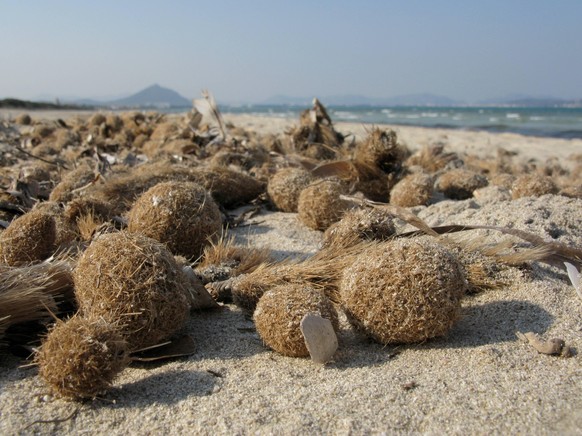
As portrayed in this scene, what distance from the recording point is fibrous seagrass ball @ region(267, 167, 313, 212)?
245 inches

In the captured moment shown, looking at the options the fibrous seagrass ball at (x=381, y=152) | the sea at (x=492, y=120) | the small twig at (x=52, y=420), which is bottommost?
the sea at (x=492, y=120)

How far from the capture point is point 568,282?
3.61 m

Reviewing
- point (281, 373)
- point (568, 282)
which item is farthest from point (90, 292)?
point (568, 282)

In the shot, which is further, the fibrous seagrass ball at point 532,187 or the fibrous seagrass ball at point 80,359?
the fibrous seagrass ball at point 532,187

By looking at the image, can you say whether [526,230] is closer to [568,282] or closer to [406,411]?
[568,282]

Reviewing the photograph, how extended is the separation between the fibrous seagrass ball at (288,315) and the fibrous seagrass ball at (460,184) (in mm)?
4256

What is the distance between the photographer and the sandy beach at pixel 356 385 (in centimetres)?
227

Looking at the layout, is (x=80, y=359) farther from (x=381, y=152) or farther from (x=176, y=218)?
(x=381, y=152)

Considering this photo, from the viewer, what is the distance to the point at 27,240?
369 cm

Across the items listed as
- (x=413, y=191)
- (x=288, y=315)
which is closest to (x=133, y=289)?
(x=288, y=315)

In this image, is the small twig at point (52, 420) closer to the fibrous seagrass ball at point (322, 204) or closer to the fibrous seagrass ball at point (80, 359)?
the fibrous seagrass ball at point (80, 359)

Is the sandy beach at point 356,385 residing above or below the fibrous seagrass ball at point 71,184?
below

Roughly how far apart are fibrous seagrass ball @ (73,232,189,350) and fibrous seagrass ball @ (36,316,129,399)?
250mm

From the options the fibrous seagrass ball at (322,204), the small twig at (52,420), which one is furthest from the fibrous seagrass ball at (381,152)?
the small twig at (52,420)
